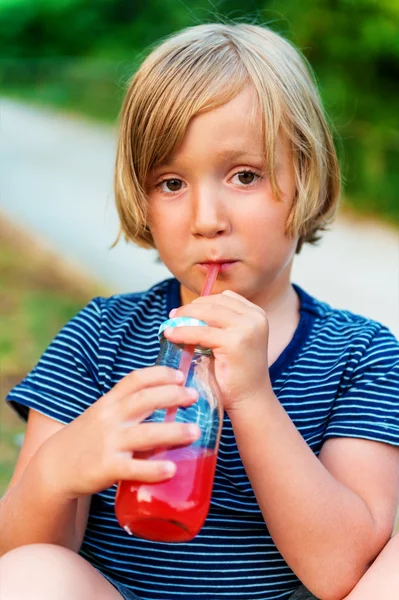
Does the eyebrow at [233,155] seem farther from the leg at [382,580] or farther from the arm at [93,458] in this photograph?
the leg at [382,580]

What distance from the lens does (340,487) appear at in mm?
1250

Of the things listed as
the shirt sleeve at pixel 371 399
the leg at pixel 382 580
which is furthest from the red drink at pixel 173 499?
the shirt sleeve at pixel 371 399

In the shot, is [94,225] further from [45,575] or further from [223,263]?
[45,575]

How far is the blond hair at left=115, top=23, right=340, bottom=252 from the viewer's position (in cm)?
139

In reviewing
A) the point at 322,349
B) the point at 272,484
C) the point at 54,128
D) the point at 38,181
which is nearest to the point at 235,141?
the point at 322,349

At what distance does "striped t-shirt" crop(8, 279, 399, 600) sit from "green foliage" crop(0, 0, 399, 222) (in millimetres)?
1551

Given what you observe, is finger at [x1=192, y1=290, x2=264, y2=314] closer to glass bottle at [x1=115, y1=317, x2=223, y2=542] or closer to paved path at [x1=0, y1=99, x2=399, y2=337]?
glass bottle at [x1=115, y1=317, x2=223, y2=542]

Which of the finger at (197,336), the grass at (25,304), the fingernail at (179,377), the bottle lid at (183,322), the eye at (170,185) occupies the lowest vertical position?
the grass at (25,304)

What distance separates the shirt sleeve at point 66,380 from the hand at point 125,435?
0.95ft

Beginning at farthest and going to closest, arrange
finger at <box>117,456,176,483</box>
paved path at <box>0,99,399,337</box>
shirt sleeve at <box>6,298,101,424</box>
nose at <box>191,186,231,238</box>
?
paved path at <box>0,99,399,337</box> < shirt sleeve at <box>6,298,101,424</box> < nose at <box>191,186,231,238</box> < finger at <box>117,456,176,483</box>

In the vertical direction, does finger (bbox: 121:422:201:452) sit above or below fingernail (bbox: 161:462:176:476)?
above

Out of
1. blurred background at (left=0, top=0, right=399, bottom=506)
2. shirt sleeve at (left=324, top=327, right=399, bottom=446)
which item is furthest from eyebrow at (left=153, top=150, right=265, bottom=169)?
blurred background at (left=0, top=0, right=399, bottom=506)

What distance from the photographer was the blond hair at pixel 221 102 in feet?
4.55

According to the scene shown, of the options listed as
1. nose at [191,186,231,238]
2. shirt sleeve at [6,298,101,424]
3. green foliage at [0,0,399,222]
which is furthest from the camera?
green foliage at [0,0,399,222]
